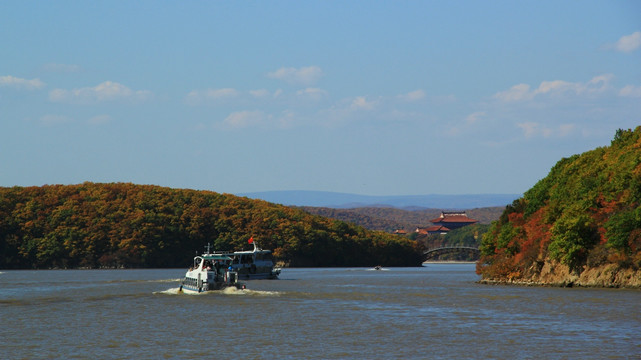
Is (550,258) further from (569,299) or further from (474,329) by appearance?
(474,329)

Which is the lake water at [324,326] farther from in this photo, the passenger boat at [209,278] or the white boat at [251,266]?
the white boat at [251,266]

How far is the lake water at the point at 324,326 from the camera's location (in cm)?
4706

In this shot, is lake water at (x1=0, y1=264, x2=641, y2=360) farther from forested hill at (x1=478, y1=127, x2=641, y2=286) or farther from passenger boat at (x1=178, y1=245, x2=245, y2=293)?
forested hill at (x1=478, y1=127, x2=641, y2=286)

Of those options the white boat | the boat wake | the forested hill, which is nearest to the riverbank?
the forested hill

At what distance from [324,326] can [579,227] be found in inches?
1911

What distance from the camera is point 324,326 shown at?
60062mm

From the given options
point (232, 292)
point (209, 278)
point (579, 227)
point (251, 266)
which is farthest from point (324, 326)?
point (251, 266)

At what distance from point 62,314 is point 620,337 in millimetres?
42297

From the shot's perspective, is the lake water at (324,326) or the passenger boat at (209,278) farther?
the passenger boat at (209,278)

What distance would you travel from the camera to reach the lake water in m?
47.1

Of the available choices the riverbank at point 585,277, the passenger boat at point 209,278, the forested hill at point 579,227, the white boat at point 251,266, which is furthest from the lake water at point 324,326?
the white boat at point 251,266

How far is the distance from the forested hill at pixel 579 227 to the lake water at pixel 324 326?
547 cm

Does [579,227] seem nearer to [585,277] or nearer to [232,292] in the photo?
[585,277]

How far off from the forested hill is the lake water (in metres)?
5.47
